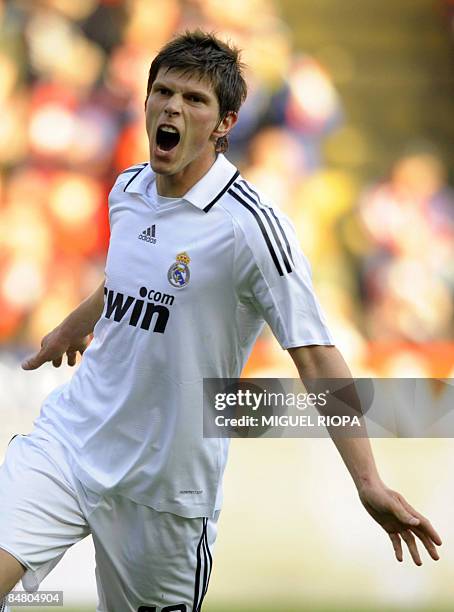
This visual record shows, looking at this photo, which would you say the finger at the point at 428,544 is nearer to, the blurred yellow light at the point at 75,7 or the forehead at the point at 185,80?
the forehead at the point at 185,80

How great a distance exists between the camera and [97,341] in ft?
12.7

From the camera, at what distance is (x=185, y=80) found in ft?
12.3

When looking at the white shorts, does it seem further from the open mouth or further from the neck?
the open mouth

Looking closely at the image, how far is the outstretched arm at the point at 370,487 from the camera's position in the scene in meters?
3.18

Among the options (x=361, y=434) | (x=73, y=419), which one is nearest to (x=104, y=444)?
(x=73, y=419)

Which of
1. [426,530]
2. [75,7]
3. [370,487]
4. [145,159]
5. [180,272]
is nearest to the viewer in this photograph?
[426,530]

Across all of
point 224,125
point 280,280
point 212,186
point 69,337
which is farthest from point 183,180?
point 69,337

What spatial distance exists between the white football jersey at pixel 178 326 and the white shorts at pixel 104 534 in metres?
0.05

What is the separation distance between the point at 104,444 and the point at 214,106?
1071 mm

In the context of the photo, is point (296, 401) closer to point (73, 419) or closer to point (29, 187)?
point (73, 419)

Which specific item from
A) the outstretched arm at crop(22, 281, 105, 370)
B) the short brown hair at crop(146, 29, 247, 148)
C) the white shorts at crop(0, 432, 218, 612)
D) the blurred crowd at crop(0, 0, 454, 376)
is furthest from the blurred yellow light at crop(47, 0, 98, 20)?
the white shorts at crop(0, 432, 218, 612)

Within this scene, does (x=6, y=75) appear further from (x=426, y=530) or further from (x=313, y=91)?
(x=426, y=530)

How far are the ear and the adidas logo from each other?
337mm

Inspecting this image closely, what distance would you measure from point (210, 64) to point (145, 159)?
158 inches
